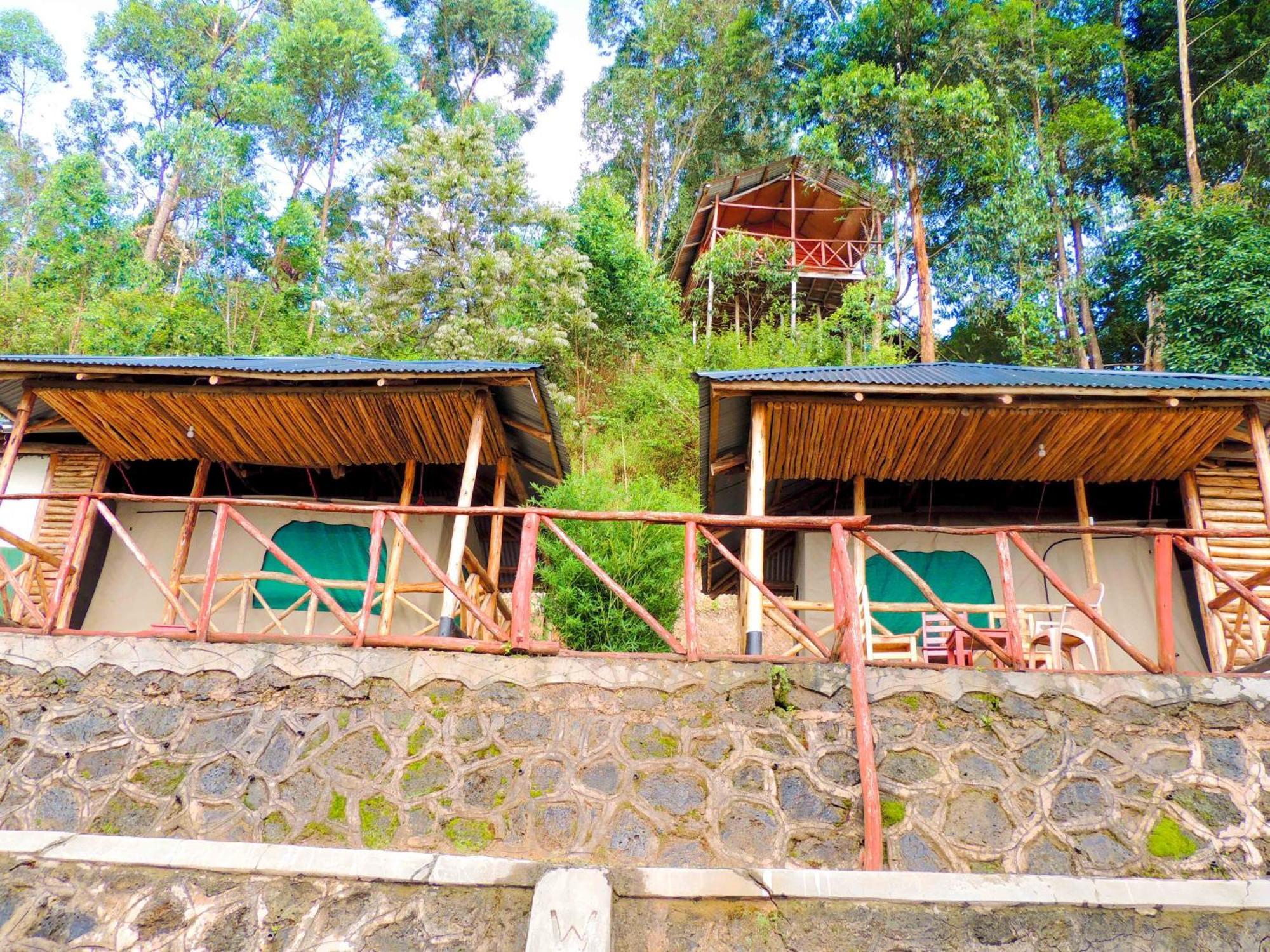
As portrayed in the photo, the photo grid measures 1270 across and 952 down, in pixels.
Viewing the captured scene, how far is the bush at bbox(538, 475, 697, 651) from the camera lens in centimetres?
667

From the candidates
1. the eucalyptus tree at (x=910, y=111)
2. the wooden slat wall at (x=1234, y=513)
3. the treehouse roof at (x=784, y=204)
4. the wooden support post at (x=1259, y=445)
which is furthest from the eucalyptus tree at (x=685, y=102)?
the wooden support post at (x=1259, y=445)

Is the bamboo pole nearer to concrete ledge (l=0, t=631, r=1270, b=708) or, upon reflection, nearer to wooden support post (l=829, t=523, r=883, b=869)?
concrete ledge (l=0, t=631, r=1270, b=708)

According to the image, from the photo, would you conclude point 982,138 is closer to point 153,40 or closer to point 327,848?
point 327,848

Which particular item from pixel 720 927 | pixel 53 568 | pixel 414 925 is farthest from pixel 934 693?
pixel 53 568

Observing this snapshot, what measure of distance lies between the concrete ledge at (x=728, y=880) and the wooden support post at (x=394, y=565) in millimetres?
2932

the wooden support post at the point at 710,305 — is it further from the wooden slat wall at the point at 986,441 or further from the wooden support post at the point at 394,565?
the wooden support post at the point at 394,565

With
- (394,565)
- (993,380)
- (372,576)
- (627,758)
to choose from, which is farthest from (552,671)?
(993,380)

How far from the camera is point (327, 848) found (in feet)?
13.4

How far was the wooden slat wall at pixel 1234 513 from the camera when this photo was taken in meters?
8.22

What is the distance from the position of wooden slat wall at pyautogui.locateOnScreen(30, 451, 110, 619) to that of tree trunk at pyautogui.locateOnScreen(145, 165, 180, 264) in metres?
15.1

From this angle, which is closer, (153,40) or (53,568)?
(53,568)

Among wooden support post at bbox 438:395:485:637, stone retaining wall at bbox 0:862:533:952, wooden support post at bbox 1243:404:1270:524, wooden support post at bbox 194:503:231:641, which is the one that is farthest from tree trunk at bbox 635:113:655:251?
stone retaining wall at bbox 0:862:533:952

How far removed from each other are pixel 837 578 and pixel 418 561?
5.73 metres

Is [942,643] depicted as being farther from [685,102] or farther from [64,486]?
[685,102]
